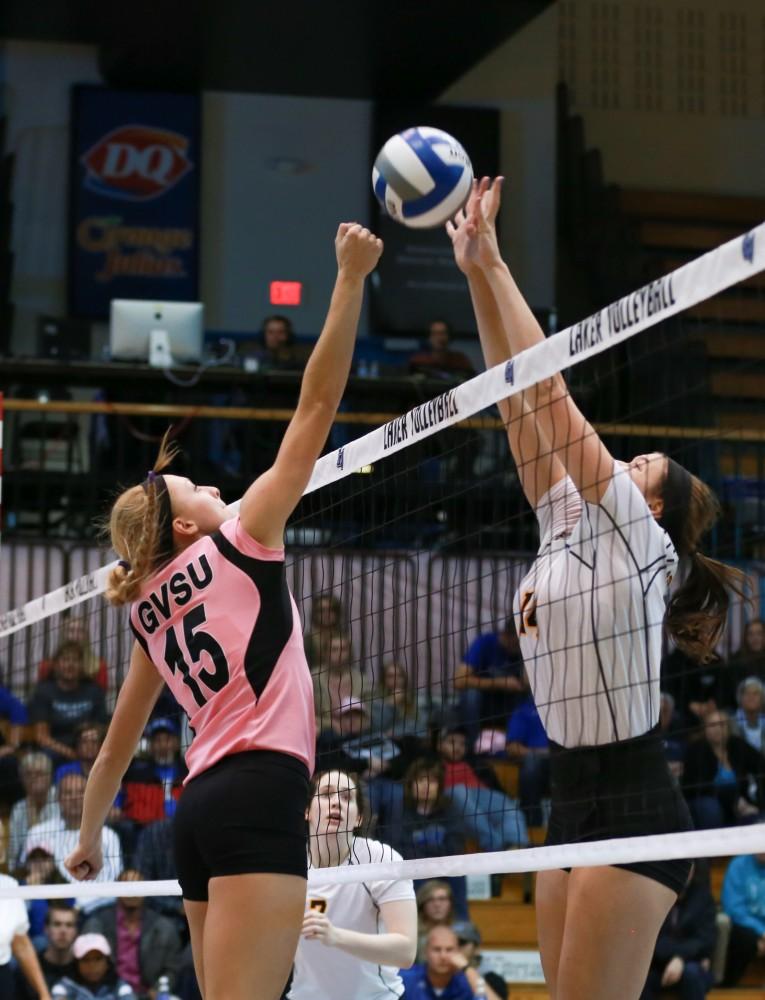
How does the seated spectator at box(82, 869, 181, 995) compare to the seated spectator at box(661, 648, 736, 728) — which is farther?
the seated spectator at box(661, 648, 736, 728)

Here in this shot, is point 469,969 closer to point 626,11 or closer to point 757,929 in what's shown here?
point 757,929

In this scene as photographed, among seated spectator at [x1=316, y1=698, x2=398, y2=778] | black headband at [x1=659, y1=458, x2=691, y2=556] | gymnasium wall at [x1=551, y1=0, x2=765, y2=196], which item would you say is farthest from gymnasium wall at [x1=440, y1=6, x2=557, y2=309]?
black headband at [x1=659, y1=458, x2=691, y2=556]

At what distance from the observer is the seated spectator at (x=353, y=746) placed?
18.2ft

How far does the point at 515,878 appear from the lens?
10.9 m

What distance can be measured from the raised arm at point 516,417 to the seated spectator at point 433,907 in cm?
526

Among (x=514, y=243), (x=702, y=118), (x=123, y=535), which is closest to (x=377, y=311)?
(x=514, y=243)

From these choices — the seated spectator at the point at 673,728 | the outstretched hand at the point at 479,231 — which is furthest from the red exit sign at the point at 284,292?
the outstretched hand at the point at 479,231

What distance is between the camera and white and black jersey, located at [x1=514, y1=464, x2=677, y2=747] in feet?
12.0

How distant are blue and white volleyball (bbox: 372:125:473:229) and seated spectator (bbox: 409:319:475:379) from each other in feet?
26.9

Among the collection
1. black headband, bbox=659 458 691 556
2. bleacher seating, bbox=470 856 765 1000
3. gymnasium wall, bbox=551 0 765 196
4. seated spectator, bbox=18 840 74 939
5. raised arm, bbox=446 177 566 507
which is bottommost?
bleacher seating, bbox=470 856 765 1000

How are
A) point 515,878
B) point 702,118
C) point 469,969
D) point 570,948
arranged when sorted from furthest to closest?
point 702,118 < point 515,878 < point 469,969 < point 570,948

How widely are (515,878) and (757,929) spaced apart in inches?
70.7

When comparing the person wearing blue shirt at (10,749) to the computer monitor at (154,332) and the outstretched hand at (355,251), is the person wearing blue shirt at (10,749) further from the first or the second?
the outstretched hand at (355,251)

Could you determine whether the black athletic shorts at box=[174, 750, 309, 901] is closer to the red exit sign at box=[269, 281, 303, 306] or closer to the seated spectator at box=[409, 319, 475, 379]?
the seated spectator at box=[409, 319, 475, 379]
